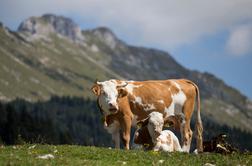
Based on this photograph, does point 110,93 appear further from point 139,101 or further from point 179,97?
point 179,97

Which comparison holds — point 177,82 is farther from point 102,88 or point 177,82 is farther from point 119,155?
point 119,155

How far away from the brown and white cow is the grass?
9.08 ft

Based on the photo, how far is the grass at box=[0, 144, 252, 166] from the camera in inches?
675

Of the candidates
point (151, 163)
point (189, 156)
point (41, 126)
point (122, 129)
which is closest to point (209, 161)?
point (189, 156)

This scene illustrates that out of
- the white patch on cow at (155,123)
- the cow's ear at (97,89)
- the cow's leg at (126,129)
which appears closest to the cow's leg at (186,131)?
the white patch on cow at (155,123)

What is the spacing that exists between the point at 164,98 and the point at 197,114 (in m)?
2.56

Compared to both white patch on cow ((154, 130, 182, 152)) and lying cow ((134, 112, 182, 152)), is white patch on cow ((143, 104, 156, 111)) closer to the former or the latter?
lying cow ((134, 112, 182, 152))

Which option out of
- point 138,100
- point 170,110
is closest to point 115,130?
point 138,100

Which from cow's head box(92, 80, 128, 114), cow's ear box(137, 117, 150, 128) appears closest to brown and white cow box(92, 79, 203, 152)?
cow's head box(92, 80, 128, 114)

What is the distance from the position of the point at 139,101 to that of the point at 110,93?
1809mm

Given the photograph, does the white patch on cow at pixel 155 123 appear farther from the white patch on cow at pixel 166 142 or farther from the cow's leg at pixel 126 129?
the cow's leg at pixel 126 129

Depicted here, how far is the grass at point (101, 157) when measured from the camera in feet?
56.2

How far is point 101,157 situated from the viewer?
19.1 metres

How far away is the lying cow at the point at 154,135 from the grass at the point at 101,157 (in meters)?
3.86
